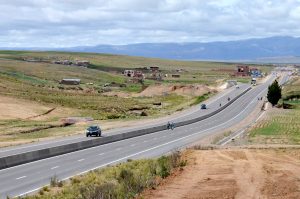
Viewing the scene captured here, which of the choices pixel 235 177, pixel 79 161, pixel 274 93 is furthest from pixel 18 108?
pixel 235 177

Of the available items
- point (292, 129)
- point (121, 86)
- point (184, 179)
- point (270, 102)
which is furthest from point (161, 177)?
point (121, 86)

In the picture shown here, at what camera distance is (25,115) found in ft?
281

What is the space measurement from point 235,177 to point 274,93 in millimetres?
91605

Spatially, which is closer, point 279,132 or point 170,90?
point 279,132

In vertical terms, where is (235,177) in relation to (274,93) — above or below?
above

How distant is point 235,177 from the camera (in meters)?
27.1

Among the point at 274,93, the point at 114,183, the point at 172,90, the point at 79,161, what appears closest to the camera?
the point at 114,183

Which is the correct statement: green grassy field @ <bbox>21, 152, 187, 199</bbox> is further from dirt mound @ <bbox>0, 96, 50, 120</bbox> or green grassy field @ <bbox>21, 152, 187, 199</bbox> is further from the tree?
the tree

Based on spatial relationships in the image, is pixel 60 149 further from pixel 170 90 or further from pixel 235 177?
pixel 170 90

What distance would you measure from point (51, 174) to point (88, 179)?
16.0 feet

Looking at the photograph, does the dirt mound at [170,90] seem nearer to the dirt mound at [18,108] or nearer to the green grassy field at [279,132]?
the dirt mound at [18,108]

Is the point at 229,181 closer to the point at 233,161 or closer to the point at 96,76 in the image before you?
the point at 233,161

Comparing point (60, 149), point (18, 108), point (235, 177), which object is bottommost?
point (18, 108)

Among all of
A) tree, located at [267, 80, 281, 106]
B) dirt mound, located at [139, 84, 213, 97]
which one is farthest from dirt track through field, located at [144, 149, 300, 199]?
dirt mound, located at [139, 84, 213, 97]
